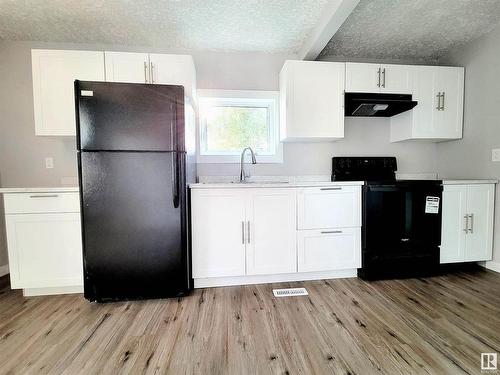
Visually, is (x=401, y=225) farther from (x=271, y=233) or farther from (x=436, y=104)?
(x=436, y=104)

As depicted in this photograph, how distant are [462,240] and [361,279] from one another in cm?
112

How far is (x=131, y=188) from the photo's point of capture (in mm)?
1718

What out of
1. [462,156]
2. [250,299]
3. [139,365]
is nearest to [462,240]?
[462,156]

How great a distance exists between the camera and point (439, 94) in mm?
2445

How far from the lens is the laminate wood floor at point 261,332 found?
1.18 meters

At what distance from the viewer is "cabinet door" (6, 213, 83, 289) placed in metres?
1.82

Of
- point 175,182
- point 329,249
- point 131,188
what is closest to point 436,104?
point 329,249

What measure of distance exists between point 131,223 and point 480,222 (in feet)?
10.7

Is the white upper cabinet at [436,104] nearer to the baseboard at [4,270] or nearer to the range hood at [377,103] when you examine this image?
the range hood at [377,103]

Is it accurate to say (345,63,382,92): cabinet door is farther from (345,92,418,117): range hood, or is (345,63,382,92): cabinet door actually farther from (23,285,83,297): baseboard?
(23,285,83,297): baseboard

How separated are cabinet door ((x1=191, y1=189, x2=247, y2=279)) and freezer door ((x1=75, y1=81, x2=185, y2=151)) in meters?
0.53

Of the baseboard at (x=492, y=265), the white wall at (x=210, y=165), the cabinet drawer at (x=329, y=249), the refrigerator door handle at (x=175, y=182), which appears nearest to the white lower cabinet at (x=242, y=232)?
the cabinet drawer at (x=329, y=249)

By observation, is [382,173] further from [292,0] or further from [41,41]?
[41,41]

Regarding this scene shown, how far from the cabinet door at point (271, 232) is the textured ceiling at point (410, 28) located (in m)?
1.71
